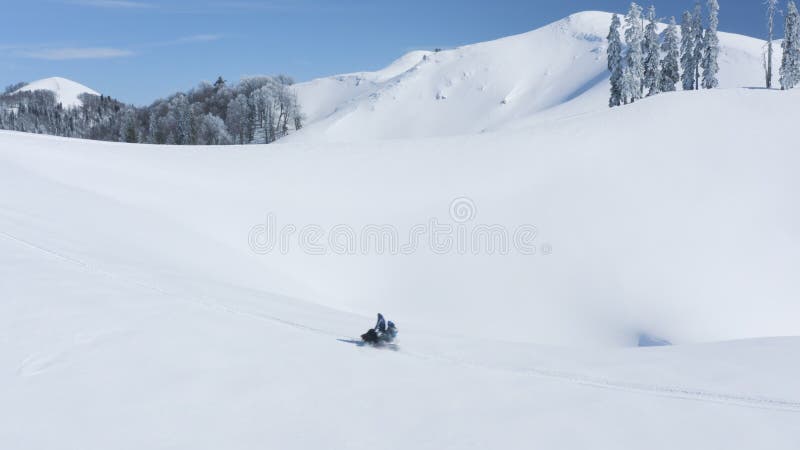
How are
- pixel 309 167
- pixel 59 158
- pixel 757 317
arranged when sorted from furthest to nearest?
1. pixel 309 167
2. pixel 59 158
3. pixel 757 317

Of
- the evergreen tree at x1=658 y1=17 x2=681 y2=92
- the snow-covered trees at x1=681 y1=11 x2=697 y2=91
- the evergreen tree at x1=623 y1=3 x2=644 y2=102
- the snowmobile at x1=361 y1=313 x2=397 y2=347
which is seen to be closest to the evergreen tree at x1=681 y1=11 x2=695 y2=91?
the snow-covered trees at x1=681 y1=11 x2=697 y2=91

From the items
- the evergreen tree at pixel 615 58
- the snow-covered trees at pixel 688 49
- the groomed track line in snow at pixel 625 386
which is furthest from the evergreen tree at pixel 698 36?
the groomed track line in snow at pixel 625 386

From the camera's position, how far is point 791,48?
5600cm

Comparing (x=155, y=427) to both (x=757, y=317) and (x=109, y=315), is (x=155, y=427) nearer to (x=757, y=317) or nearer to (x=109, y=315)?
(x=109, y=315)

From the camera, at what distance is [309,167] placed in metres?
34.2

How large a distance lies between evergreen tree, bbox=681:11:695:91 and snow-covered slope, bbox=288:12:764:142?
16733 millimetres

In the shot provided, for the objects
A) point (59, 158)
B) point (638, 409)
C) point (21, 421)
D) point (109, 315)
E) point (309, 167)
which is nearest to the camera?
point (21, 421)

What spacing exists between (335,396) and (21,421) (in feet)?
15.4

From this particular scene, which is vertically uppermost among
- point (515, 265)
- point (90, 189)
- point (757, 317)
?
point (90, 189)

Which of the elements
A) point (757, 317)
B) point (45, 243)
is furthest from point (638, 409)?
point (757, 317)

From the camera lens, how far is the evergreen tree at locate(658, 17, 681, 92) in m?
63.8

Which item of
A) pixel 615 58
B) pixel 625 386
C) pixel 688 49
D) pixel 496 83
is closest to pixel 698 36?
pixel 688 49

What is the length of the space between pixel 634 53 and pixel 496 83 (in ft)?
156

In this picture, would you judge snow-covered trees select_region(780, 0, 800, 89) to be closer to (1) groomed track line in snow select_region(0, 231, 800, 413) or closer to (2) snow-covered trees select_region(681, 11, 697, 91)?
(2) snow-covered trees select_region(681, 11, 697, 91)
